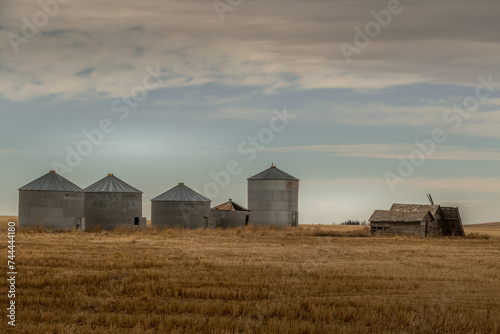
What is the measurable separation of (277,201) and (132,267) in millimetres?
42102

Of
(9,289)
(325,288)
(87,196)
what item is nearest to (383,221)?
(87,196)

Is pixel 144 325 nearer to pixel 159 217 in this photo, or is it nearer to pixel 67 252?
pixel 67 252

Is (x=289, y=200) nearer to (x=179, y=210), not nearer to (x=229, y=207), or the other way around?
(x=229, y=207)

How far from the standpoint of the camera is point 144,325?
13.1 m

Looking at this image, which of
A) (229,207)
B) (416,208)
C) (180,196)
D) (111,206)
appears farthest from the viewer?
(229,207)

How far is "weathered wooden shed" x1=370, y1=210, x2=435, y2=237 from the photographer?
2071 inches

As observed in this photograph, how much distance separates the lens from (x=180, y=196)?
2347 inches

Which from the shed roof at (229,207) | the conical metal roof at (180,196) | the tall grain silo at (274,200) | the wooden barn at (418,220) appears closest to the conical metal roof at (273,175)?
the tall grain silo at (274,200)

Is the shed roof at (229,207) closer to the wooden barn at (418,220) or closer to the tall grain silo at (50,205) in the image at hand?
the wooden barn at (418,220)

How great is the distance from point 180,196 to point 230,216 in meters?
6.78

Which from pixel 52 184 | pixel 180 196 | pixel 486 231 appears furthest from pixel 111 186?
pixel 486 231

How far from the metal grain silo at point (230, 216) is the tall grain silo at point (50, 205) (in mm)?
15433

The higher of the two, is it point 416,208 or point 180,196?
point 180,196

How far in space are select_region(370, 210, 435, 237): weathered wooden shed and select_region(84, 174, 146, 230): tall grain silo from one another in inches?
768
